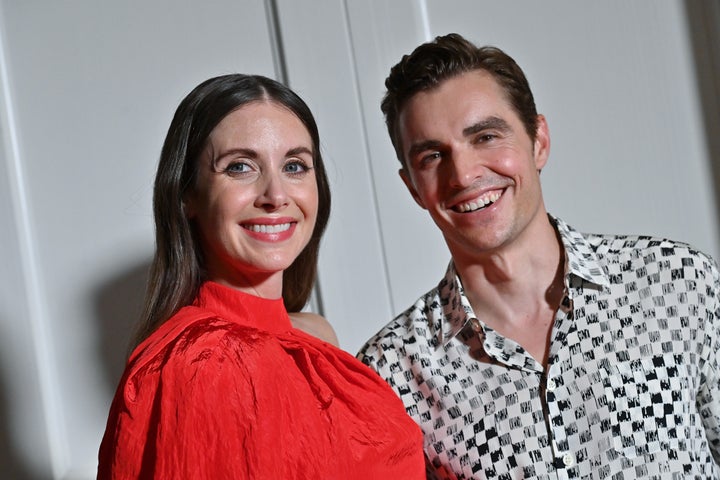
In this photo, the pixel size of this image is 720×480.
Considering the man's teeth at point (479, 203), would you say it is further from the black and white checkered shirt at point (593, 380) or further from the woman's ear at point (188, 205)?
the woman's ear at point (188, 205)

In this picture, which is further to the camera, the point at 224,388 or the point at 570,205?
the point at 570,205

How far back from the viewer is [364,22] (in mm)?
1982

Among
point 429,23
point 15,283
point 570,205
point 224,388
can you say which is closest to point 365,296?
point 570,205

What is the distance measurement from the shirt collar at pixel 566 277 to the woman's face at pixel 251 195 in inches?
13.1

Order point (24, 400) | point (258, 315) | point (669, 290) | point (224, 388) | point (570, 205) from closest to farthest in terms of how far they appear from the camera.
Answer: point (224, 388) → point (258, 315) → point (669, 290) → point (24, 400) → point (570, 205)

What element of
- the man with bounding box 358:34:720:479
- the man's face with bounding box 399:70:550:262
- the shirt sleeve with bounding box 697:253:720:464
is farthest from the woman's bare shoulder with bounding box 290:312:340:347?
the shirt sleeve with bounding box 697:253:720:464

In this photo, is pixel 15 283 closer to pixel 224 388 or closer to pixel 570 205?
pixel 224 388

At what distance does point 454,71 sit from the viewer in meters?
1.62

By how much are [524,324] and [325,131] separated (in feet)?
2.16

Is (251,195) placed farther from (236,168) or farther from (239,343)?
(239,343)

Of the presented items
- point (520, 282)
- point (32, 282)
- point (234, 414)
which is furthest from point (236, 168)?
point (32, 282)

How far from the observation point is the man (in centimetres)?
145

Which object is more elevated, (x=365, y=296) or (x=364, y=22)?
(x=364, y=22)

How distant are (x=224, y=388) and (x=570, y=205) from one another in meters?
1.10
